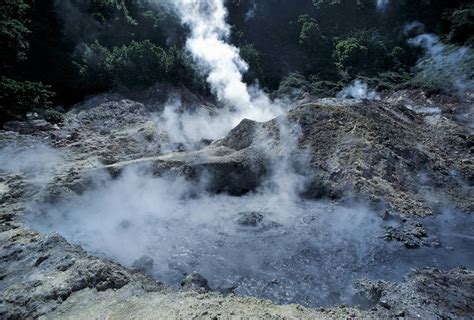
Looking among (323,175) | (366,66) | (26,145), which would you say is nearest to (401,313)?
(323,175)

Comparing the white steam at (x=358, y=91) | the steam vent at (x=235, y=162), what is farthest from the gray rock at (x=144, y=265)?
the white steam at (x=358, y=91)

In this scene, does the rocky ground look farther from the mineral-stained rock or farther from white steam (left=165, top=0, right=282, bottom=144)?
white steam (left=165, top=0, right=282, bottom=144)

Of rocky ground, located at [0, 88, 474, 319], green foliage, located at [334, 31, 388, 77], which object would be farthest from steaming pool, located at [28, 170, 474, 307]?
green foliage, located at [334, 31, 388, 77]

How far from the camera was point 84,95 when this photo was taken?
23.0 m

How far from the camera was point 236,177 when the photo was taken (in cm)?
1473

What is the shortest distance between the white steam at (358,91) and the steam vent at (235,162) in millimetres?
122

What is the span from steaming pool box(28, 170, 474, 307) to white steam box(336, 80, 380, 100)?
43.3ft

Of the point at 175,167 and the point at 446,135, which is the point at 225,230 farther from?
the point at 446,135

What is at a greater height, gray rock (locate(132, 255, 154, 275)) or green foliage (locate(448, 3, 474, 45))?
green foliage (locate(448, 3, 474, 45))

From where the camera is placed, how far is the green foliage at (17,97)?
17.1 metres

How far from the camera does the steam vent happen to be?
8289mm

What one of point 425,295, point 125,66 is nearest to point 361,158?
point 425,295

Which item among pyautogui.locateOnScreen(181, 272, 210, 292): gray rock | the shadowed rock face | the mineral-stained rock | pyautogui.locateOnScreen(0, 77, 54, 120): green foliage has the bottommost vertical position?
the mineral-stained rock

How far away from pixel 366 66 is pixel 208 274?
70.9 feet
